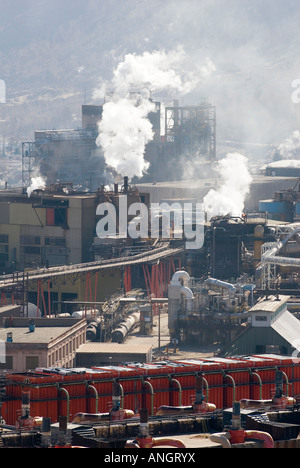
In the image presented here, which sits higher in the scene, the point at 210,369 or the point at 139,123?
the point at 139,123

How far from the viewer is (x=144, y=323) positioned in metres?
77.1

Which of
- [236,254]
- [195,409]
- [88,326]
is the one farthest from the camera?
[236,254]

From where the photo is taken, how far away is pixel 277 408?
43.6 metres

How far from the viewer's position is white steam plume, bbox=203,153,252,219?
393 feet

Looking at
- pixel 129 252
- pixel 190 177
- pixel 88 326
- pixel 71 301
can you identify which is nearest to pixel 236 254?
pixel 129 252

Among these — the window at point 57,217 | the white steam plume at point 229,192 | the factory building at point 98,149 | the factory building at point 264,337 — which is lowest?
the factory building at point 264,337

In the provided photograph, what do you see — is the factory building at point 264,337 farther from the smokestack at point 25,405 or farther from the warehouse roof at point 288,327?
the smokestack at point 25,405

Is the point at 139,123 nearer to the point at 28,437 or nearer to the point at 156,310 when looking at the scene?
the point at 156,310

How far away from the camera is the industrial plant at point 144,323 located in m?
40.2

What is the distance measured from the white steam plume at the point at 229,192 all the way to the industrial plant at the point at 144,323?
0.59 m

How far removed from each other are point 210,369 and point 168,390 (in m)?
2.31

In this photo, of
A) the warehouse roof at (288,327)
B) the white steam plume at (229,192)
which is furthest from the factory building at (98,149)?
the warehouse roof at (288,327)

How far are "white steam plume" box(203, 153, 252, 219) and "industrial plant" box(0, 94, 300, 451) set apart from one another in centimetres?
59

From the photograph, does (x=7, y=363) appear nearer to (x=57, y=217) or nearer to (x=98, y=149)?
(x=57, y=217)
